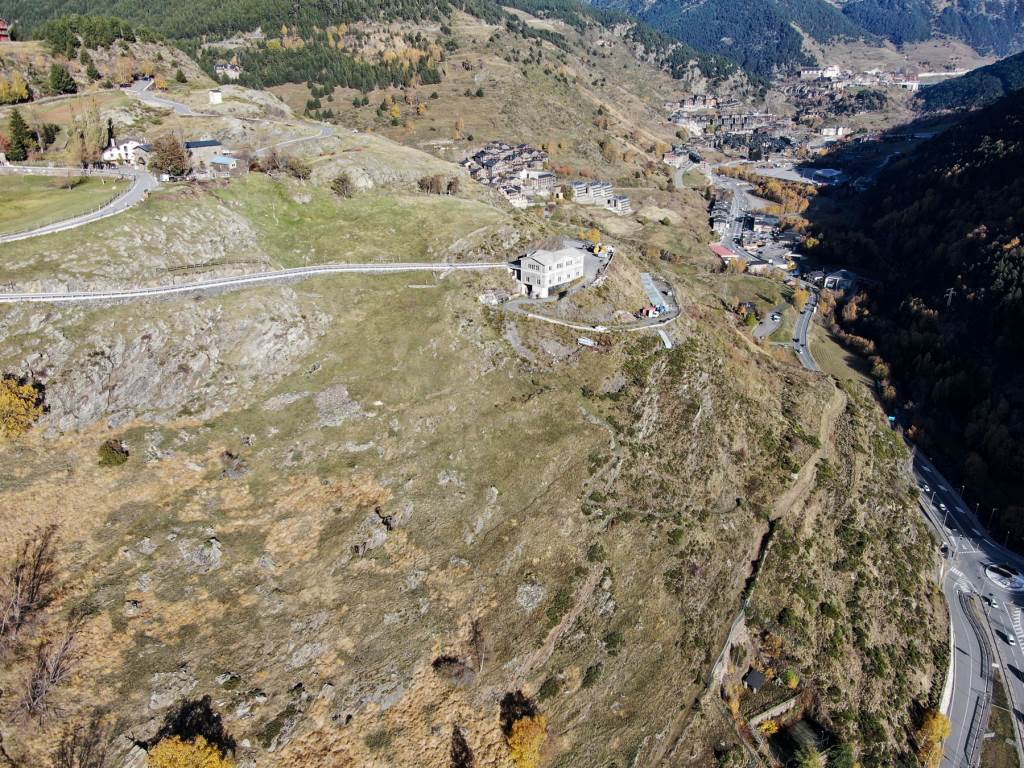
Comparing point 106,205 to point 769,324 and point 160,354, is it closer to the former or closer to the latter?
point 160,354

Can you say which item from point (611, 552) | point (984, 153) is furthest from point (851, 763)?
point (984, 153)

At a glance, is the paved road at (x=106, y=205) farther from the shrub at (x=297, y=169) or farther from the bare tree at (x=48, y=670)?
the bare tree at (x=48, y=670)

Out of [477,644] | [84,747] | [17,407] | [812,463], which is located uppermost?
[812,463]

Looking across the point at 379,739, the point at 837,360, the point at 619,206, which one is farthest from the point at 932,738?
the point at 619,206

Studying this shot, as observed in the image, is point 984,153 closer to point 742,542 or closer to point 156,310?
point 742,542

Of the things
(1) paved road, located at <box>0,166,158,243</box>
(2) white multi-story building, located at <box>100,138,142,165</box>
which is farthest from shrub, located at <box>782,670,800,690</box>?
(2) white multi-story building, located at <box>100,138,142,165</box>
